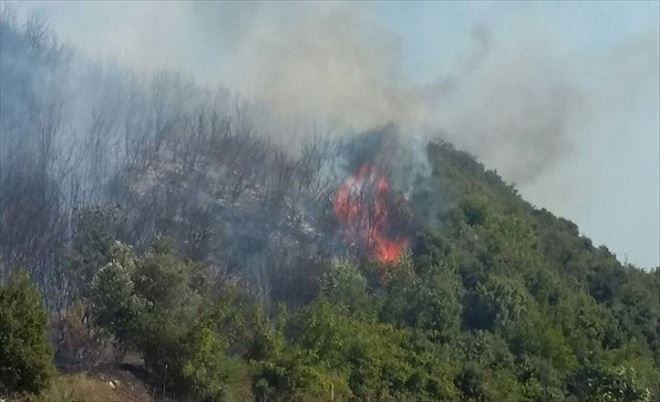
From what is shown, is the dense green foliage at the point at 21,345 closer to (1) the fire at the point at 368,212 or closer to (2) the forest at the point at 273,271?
(2) the forest at the point at 273,271

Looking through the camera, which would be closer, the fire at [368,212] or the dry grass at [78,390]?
the dry grass at [78,390]

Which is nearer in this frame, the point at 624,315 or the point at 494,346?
the point at 494,346

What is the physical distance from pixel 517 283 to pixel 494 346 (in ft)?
36.7

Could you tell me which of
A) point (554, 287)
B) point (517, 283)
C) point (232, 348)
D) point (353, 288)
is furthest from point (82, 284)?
point (554, 287)

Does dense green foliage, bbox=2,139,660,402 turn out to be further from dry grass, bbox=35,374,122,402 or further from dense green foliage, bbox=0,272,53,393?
dry grass, bbox=35,374,122,402

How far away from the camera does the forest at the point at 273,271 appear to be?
30750mm

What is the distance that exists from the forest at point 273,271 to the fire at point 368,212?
0.54ft

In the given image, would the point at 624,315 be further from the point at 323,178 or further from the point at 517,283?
the point at 323,178

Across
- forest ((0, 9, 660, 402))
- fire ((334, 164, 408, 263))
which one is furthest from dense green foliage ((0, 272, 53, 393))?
fire ((334, 164, 408, 263))

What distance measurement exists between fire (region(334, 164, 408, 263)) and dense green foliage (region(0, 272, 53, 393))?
45.1 m

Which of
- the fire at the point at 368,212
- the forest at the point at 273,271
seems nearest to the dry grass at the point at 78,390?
the forest at the point at 273,271

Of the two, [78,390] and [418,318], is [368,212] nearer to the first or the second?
[418,318]

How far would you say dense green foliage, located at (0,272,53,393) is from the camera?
23859 mm

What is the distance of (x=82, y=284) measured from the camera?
127ft
